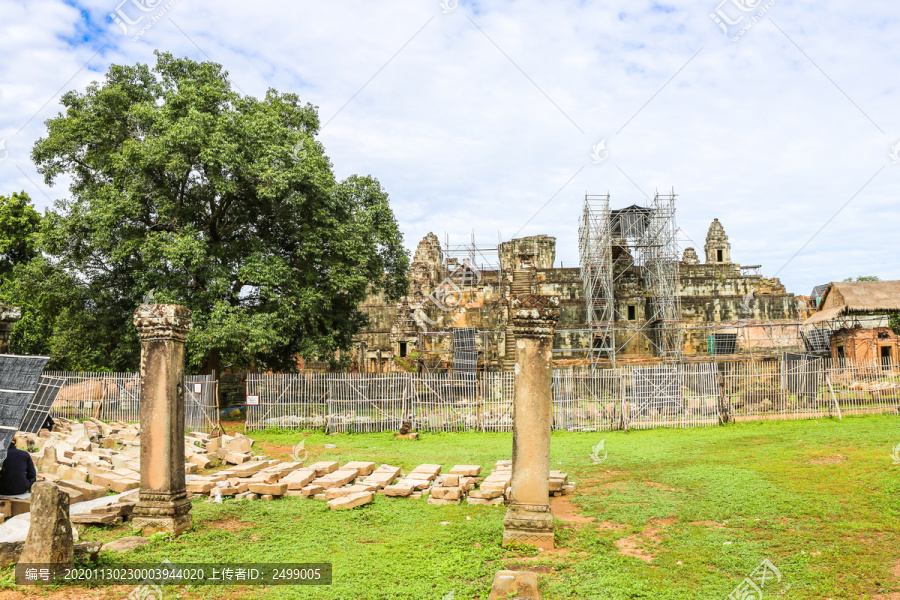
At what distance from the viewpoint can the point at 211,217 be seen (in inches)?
803

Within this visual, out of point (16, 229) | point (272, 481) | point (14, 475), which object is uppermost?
point (16, 229)

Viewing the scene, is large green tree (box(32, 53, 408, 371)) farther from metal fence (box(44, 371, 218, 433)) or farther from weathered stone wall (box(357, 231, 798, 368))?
weathered stone wall (box(357, 231, 798, 368))

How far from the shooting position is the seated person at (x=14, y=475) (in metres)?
7.35

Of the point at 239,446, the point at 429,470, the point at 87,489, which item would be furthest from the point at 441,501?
the point at 239,446

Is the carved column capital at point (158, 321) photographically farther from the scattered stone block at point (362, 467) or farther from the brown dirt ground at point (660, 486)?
the brown dirt ground at point (660, 486)

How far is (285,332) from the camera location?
758 inches

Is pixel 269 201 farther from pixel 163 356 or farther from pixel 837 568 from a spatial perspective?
pixel 837 568

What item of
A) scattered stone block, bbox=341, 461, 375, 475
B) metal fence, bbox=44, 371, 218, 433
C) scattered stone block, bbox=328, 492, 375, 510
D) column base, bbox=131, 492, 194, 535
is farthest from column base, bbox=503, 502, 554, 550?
metal fence, bbox=44, 371, 218, 433

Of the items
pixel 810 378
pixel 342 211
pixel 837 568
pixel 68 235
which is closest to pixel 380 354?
pixel 342 211

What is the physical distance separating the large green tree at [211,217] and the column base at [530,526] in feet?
40.3

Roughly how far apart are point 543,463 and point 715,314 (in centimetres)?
2809

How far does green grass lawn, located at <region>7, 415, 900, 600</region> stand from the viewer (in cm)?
548

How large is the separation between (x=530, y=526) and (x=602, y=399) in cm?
1069

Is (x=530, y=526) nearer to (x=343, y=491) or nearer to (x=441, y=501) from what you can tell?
(x=441, y=501)
